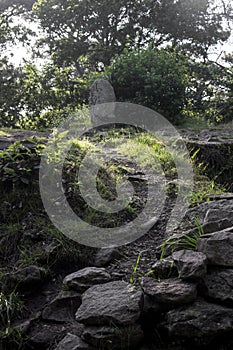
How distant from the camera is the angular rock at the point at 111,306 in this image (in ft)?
7.56

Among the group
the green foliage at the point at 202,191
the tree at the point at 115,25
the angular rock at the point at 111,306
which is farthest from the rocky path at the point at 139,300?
the tree at the point at 115,25

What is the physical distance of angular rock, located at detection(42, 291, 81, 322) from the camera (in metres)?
2.63

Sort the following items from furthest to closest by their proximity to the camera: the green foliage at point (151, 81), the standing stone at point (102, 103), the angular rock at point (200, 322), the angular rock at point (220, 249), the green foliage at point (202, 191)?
1. the green foliage at point (151, 81)
2. the standing stone at point (102, 103)
3. the green foliage at point (202, 191)
4. the angular rock at point (220, 249)
5. the angular rock at point (200, 322)

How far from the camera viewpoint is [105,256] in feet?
9.99

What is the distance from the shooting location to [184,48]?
13.0 meters

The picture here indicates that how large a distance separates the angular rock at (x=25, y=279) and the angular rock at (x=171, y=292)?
92 centimetres

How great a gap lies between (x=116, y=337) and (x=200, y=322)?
1.61 feet

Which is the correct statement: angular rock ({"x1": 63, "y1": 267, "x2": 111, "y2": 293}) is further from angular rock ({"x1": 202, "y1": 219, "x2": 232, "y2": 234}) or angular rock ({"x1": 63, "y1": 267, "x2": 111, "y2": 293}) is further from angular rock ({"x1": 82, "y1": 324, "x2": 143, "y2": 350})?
angular rock ({"x1": 202, "y1": 219, "x2": 232, "y2": 234})

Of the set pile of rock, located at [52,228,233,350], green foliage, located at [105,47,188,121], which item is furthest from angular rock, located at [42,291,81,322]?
green foliage, located at [105,47,188,121]

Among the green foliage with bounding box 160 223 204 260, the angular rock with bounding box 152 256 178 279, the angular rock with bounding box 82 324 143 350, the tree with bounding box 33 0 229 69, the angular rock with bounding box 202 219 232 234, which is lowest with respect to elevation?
the angular rock with bounding box 82 324 143 350

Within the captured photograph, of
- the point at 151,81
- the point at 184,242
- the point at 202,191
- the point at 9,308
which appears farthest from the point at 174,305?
the point at 151,81

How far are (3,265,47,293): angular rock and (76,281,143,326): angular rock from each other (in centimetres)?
56

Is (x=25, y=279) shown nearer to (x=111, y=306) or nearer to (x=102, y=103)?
(x=111, y=306)

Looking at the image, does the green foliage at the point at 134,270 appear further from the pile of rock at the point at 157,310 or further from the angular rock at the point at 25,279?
the angular rock at the point at 25,279
